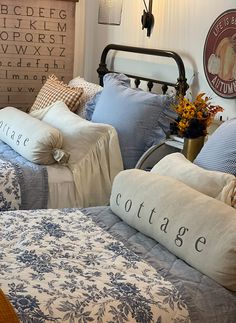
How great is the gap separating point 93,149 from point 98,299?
1.36 metres

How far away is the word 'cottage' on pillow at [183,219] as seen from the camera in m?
1.44

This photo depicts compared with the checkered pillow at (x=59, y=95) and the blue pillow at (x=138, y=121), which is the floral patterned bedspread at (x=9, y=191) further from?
the checkered pillow at (x=59, y=95)

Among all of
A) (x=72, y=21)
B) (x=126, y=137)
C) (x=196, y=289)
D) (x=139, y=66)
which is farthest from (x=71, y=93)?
(x=196, y=289)

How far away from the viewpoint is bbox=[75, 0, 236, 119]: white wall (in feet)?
8.66

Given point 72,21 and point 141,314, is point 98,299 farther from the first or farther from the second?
point 72,21

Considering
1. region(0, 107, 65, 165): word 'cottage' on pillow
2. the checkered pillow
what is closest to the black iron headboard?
the checkered pillow

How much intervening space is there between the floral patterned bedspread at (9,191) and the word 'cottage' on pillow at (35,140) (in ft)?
0.61

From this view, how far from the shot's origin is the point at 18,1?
367 centimetres

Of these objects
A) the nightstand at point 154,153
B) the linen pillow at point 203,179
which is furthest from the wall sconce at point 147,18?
the linen pillow at point 203,179

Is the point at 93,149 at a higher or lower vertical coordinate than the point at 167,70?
lower

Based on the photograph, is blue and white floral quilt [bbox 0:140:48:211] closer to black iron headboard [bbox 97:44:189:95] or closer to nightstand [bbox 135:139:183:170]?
nightstand [bbox 135:139:183:170]

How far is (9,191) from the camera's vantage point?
2.37 metres

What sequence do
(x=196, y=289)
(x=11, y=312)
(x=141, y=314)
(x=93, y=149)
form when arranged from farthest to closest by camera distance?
(x=93, y=149)
(x=196, y=289)
(x=141, y=314)
(x=11, y=312)

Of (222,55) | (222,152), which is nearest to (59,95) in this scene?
(222,55)
